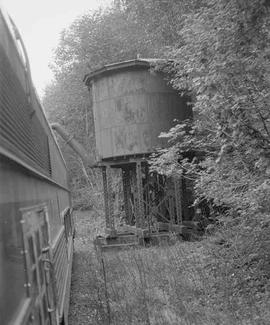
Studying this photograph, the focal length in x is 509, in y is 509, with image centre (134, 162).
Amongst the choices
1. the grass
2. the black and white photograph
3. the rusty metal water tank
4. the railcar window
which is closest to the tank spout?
the black and white photograph

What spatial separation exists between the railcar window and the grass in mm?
3784

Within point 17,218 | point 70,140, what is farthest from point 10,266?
point 70,140

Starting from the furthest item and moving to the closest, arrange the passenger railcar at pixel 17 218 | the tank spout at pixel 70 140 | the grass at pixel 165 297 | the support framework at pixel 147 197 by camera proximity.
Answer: the tank spout at pixel 70 140
the support framework at pixel 147 197
the grass at pixel 165 297
the passenger railcar at pixel 17 218

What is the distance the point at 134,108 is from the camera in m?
14.7

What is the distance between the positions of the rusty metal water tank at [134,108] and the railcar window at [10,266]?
12.1 metres

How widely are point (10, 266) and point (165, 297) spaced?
18.1ft

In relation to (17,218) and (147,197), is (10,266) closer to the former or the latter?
(17,218)

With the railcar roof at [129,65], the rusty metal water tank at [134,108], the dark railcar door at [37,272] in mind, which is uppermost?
the railcar roof at [129,65]

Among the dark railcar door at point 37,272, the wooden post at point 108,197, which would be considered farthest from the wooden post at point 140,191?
the dark railcar door at point 37,272

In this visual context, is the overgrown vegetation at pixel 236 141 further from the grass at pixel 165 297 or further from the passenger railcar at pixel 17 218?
the passenger railcar at pixel 17 218

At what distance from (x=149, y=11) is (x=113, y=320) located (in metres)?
13.3

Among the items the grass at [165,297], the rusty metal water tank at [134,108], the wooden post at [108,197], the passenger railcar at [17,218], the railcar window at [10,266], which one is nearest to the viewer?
the railcar window at [10,266]

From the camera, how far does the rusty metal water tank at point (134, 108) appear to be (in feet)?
47.6

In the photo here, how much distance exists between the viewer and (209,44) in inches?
293
